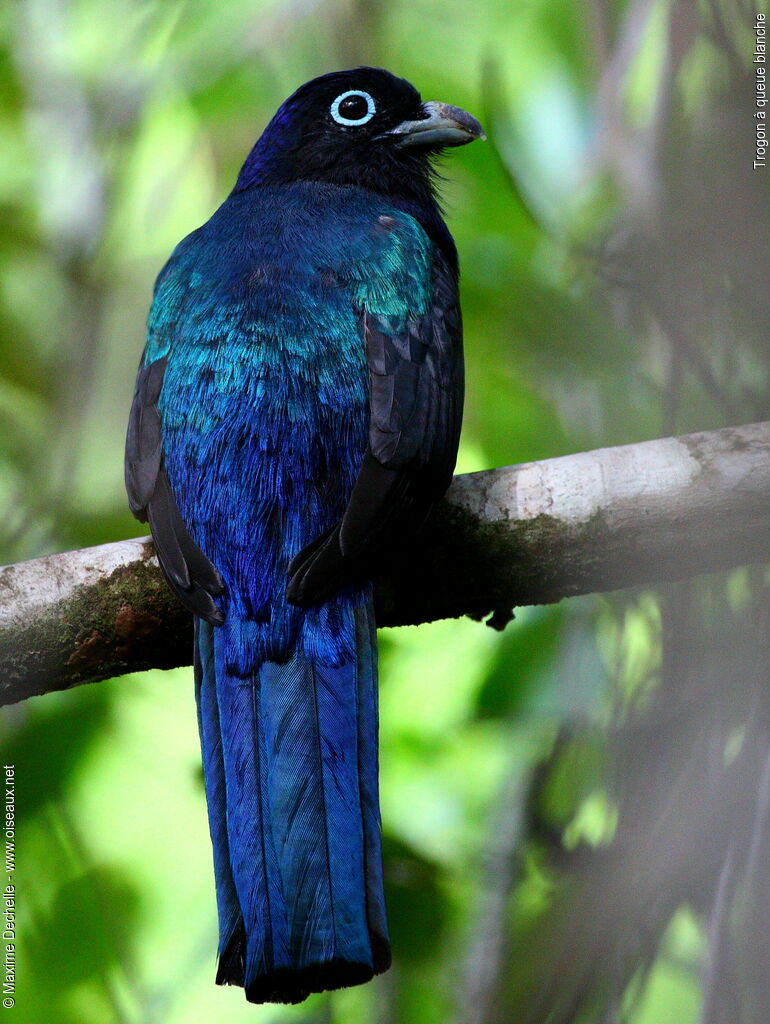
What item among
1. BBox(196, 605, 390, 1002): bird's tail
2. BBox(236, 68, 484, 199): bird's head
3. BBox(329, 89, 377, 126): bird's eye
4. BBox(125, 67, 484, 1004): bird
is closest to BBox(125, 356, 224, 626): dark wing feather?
BBox(125, 67, 484, 1004): bird

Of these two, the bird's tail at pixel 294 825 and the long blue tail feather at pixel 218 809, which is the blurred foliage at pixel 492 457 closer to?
the bird's tail at pixel 294 825

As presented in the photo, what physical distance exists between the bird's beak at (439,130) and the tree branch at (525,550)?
1129mm

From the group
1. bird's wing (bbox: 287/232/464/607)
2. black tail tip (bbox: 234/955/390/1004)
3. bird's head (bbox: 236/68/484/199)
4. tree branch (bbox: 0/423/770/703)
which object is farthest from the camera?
bird's head (bbox: 236/68/484/199)

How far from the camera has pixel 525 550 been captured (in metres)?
2.38

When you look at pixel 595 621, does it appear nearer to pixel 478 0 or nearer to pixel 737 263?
pixel 737 263

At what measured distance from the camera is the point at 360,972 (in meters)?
1.96

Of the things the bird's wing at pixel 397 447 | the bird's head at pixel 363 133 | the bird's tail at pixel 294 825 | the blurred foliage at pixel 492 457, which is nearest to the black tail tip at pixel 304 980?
the bird's tail at pixel 294 825

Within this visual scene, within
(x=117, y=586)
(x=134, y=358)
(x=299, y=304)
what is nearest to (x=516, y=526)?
(x=299, y=304)

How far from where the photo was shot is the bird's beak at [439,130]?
306 centimetres

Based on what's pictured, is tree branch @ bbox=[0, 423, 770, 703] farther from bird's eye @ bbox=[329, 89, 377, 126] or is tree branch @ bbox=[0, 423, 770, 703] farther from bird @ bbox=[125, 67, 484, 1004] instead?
bird's eye @ bbox=[329, 89, 377, 126]

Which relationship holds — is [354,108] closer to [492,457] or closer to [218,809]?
[492,457]

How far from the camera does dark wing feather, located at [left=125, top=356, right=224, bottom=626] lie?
2109 millimetres

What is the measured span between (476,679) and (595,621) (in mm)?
449

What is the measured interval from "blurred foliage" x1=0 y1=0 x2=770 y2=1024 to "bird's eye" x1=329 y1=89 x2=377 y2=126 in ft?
1.04
